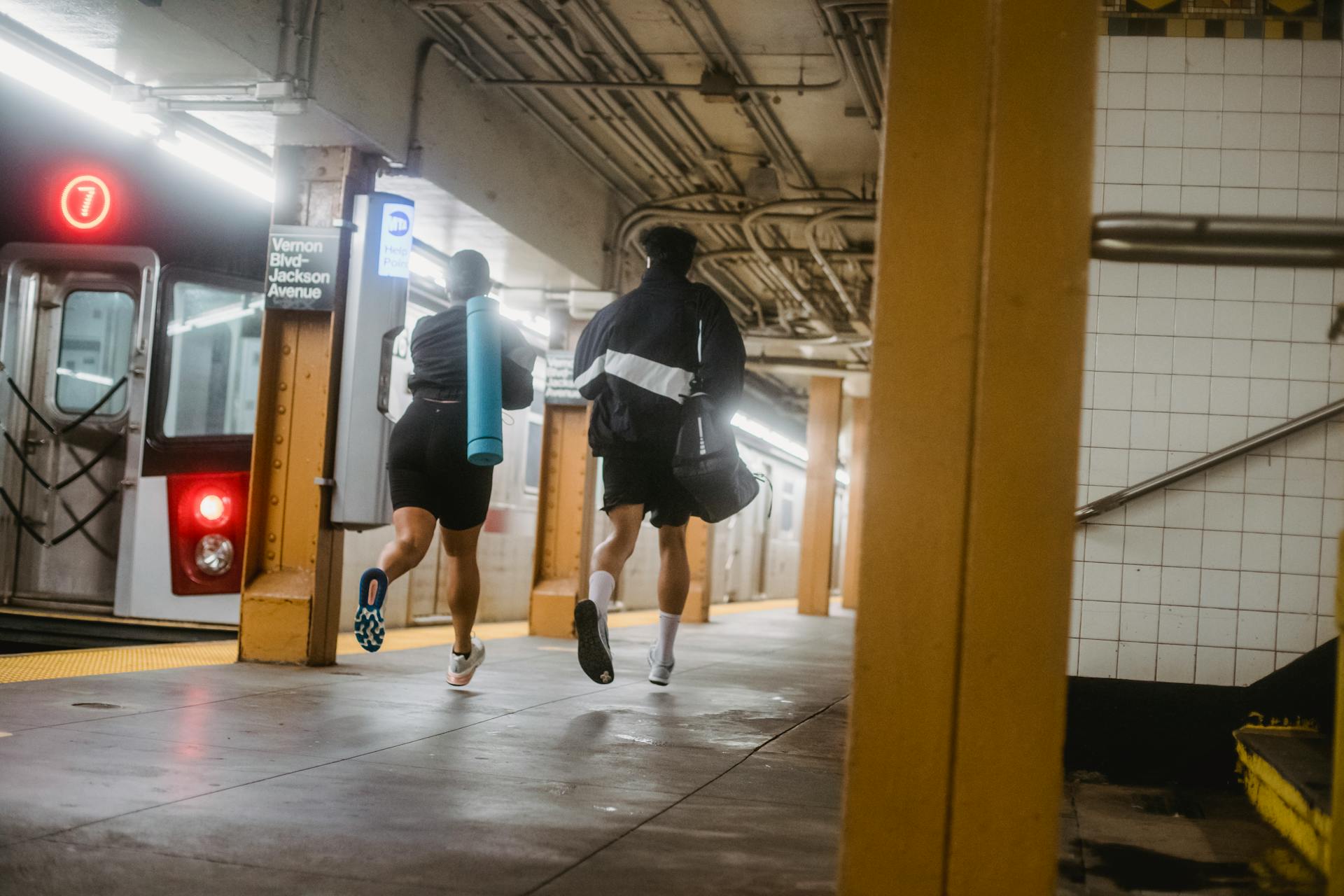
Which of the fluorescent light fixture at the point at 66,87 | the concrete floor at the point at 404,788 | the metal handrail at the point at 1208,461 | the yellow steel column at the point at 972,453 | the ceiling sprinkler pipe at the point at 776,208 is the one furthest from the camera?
the ceiling sprinkler pipe at the point at 776,208

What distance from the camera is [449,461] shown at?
491 centimetres

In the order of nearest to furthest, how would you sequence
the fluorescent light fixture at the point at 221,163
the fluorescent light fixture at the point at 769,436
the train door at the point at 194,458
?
the fluorescent light fixture at the point at 221,163
the train door at the point at 194,458
the fluorescent light fixture at the point at 769,436

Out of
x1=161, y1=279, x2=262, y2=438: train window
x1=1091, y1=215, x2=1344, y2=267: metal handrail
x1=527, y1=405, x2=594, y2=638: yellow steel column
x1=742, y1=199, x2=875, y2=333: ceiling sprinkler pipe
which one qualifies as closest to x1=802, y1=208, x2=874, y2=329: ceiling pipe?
x1=742, y1=199, x2=875, y2=333: ceiling sprinkler pipe

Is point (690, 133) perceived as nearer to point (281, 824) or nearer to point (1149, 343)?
point (1149, 343)

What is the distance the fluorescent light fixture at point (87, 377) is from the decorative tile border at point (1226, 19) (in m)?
5.76

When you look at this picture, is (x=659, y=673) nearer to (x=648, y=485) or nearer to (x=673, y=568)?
(x=673, y=568)

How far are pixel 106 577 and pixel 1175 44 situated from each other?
6063mm

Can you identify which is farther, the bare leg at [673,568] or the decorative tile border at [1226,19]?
the bare leg at [673,568]

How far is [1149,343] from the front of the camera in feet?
13.1

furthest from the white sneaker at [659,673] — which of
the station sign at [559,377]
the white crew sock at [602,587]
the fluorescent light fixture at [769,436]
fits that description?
the fluorescent light fixture at [769,436]

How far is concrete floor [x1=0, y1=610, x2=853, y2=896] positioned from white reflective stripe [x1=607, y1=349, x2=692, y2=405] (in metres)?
1.29

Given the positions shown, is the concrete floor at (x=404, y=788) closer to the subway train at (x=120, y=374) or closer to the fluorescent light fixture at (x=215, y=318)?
the subway train at (x=120, y=374)

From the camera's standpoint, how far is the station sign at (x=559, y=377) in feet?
30.2

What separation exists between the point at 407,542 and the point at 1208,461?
301 centimetres
